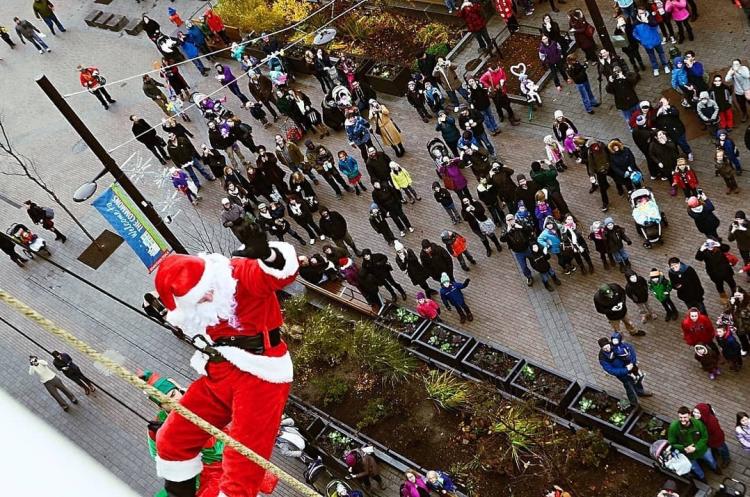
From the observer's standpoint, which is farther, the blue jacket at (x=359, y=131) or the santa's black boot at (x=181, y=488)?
the blue jacket at (x=359, y=131)

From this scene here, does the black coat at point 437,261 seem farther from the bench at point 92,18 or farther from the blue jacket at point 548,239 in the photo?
the bench at point 92,18

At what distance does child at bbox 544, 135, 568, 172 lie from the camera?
1905 cm

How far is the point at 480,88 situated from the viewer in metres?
20.7

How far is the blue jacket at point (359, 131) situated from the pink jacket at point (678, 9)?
292 inches

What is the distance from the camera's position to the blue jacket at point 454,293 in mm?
17109

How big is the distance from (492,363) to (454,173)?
4632mm

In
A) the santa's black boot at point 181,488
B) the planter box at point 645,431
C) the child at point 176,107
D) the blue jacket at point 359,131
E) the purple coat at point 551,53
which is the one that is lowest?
the planter box at point 645,431

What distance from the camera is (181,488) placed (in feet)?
24.8

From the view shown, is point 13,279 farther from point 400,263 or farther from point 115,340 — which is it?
point 400,263

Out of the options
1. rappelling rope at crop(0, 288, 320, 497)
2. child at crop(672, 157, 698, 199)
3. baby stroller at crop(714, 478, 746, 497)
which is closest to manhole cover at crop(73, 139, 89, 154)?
child at crop(672, 157, 698, 199)

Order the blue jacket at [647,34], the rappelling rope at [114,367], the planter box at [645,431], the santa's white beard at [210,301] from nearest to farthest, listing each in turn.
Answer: the rappelling rope at [114,367]
the santa's white beard at [210,301]
the planter box at [645,431]
the blue jacket at [647,34]

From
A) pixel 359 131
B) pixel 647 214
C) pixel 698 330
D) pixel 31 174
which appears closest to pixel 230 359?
pixel 698 330

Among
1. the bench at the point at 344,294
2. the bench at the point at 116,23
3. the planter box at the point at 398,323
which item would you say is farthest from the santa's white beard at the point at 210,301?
the bench at the point at 116,23

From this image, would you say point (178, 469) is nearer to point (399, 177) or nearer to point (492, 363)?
point (492, 363)
